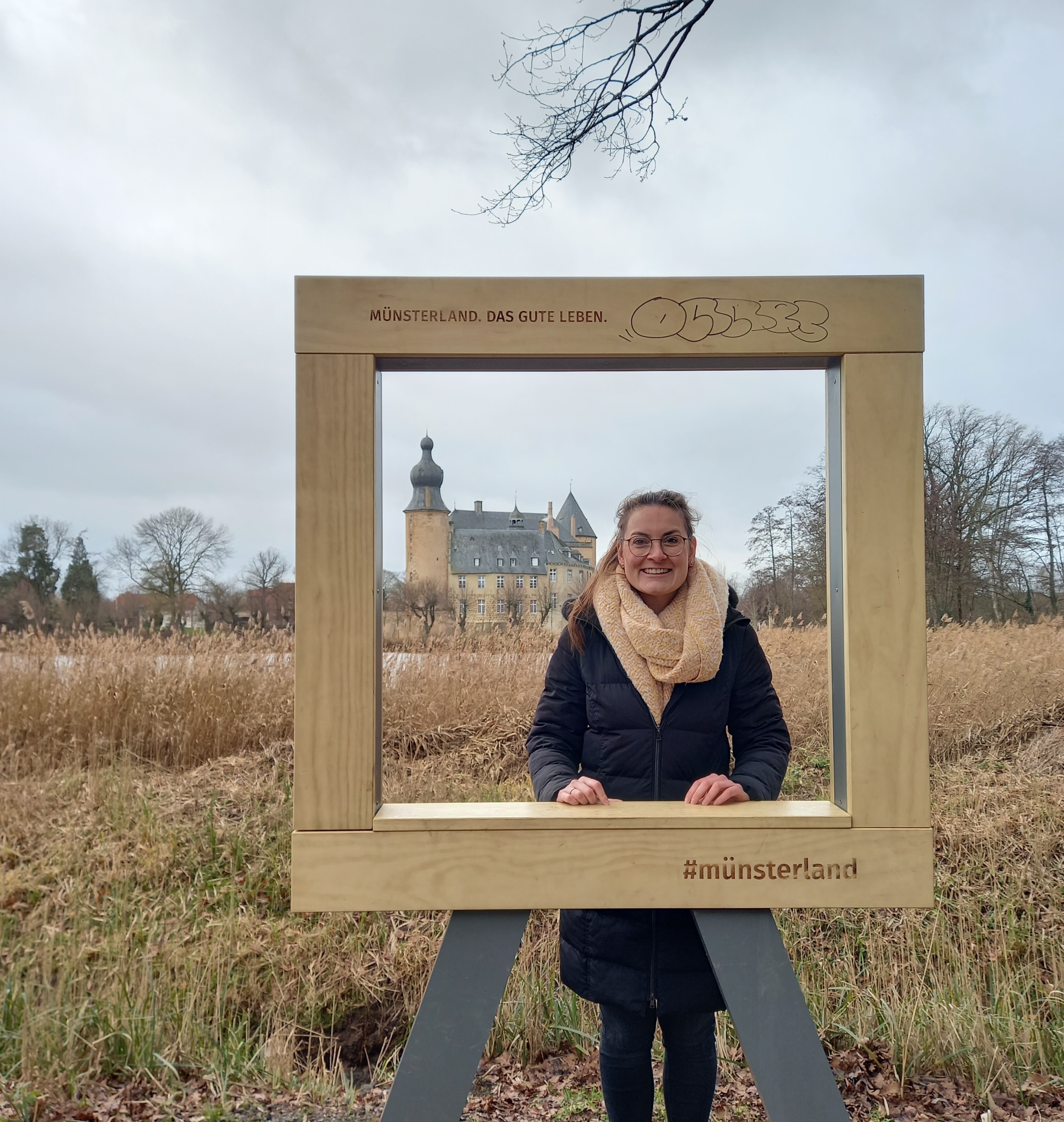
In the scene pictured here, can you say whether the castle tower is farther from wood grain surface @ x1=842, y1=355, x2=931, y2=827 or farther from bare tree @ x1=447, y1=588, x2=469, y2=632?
bare tree @ x1=447, y1=588, x2=469, y2=632

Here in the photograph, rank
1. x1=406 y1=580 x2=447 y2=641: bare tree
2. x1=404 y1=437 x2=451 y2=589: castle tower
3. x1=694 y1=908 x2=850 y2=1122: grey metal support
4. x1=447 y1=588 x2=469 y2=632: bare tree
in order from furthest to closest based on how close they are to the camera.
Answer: x1=447 y1=588 x2=469 y2=632: bare tree → x1=406 y1=580 x2=447 y2=641: bare tree → x1=404 y1=437 x2=451 y2=589: castle tower → x1=694 y1=908 x2=850 y2=1122: grey metal support

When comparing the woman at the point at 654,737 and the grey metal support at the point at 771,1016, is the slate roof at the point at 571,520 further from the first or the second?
the grey metal support at the point at 771,1016

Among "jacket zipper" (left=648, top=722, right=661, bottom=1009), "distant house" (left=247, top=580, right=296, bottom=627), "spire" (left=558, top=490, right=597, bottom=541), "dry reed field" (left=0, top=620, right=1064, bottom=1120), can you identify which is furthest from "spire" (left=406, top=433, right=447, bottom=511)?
"distant house" (left=247, top=580, right=296, bottom=627)

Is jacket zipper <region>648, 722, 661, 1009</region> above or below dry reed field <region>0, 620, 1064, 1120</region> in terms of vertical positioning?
above

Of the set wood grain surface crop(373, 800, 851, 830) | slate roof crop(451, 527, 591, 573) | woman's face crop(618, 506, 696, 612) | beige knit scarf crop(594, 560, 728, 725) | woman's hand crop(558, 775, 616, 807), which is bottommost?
wood grain surface crop(373, 800, 851, 830)

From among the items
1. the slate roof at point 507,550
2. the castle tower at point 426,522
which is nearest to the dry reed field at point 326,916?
the slate roof at point 507,550

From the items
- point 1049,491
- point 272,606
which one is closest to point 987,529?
point 1049,491

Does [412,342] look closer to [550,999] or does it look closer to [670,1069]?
[670,1069]

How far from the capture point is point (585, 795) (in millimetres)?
1552

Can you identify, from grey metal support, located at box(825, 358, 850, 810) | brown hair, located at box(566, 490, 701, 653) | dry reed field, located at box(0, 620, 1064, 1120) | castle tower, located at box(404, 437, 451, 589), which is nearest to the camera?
grey metal support, located at box(825, 358, 850, 810)

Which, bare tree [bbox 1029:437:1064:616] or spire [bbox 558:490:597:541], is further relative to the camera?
bare tree [bbox 1029:437:1064:616]

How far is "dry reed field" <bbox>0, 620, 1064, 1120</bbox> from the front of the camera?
293cm

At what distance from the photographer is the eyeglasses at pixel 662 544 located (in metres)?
1.84

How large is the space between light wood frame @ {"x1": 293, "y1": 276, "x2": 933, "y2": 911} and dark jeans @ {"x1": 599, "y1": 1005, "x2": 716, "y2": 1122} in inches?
24.3
